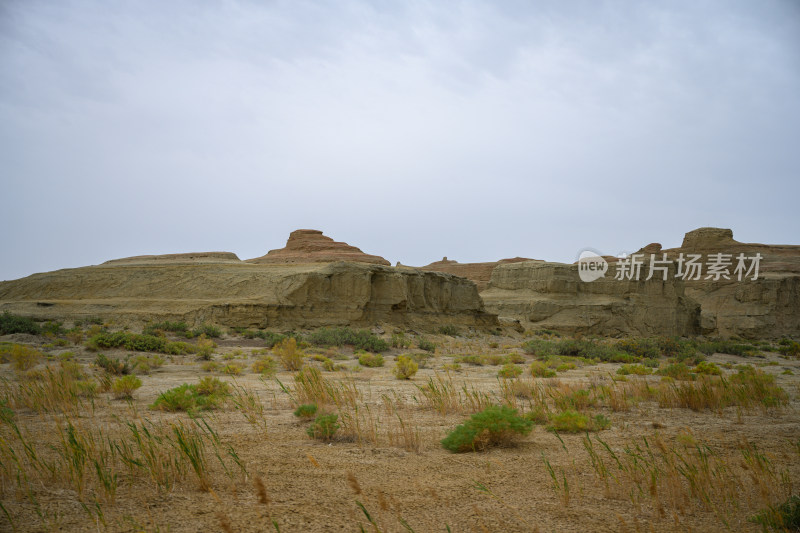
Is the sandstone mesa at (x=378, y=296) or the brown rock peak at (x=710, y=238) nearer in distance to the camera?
the sandstone mesa at (x=378, y=296)

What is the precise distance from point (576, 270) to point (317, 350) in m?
43.4

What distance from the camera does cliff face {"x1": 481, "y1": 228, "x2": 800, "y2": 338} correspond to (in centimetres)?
4991

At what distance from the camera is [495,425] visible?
16.5 ft

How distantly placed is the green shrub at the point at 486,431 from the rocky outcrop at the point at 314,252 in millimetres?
Answer: 45270

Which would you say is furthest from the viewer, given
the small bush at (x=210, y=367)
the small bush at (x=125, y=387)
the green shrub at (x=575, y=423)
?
the small bush at (x=210, y=367)

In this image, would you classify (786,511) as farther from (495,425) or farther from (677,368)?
(677,368)

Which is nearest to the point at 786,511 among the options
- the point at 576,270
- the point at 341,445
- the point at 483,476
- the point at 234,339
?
the point at 483,476

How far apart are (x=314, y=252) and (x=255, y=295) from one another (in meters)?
25.1

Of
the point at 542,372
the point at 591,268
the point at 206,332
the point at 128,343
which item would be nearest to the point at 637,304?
the point at 591,268

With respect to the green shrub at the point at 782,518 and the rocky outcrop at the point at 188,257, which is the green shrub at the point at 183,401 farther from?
the rocky outcrop at the point at 188,257

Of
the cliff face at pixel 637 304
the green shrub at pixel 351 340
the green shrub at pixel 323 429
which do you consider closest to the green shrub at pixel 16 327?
the green shrub at pixel 351 340

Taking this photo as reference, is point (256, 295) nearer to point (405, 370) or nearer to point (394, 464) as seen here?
point (405, 370)

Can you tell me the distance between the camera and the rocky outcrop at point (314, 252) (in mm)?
53156

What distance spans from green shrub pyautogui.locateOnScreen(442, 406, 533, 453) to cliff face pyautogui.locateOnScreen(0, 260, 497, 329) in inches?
1067
